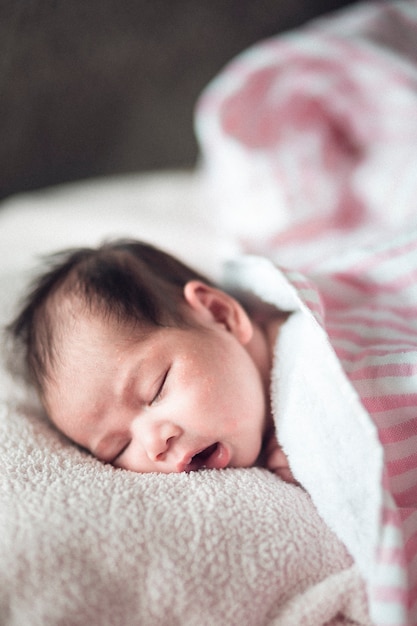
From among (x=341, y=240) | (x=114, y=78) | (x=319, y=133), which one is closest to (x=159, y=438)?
(x=341, y=240)

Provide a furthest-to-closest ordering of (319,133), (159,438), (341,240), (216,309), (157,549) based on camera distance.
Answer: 1. (319,133)
2. (341,240)
3. (216,309)
4. (159,438)
5. (157,549)

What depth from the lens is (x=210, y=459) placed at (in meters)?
0.70

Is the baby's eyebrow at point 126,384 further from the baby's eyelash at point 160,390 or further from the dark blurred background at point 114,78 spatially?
the dark blurred background at point 114,78

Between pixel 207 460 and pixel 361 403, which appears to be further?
A: pixel 207 460

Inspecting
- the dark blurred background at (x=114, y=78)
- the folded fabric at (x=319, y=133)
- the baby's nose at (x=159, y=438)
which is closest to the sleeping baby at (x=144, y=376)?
the baby's nose at (x=159, y=438)

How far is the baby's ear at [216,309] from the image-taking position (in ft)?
2.57

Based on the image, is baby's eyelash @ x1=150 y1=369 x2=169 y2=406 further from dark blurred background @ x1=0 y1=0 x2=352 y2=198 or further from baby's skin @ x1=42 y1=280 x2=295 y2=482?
dark blurred background @ x1=0 y1=0 x2=352 y2=198

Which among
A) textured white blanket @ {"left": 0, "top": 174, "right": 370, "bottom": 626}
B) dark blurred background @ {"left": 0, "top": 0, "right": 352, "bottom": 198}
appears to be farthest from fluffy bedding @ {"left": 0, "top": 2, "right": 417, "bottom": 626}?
dark blurred background @ {"left": 0, "top": 0, "right": 352, "bottom": 198}

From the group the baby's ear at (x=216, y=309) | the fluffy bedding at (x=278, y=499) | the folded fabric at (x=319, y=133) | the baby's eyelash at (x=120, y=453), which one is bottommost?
the baby's eyelash at (x=120, y=453)

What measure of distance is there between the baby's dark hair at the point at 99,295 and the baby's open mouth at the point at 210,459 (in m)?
0.16

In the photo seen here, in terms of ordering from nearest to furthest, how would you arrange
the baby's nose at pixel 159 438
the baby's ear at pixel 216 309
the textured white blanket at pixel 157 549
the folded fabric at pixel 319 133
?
the textured white blanket at pixel 157 549
the baby's nose at pixel 159 438
the baby's ear at pixel 216 309
the folded fabric at pixel 319 133

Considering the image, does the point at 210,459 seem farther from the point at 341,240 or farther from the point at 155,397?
the point at 341,240

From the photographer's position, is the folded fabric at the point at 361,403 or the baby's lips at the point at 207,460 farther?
the baby's lips at the point at 207,460

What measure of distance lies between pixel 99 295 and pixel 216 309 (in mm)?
169
